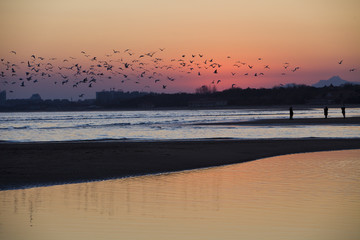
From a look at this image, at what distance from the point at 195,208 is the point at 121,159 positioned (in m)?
11.7

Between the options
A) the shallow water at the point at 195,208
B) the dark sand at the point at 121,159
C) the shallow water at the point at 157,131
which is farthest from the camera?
the shallow water at the point at 157,131

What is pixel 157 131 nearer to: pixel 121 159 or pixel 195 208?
pixel 121 159

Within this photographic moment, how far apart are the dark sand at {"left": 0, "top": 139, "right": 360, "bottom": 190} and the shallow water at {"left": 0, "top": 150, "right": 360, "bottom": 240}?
175cm

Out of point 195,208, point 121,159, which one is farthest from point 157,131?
point 195,208

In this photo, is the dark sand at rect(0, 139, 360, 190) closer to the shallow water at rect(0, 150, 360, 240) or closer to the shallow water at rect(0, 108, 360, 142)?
the shallow water at rect(0, 150, 360, 240)

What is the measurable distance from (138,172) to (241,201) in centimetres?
706

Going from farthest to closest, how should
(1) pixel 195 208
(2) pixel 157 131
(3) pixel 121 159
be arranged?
(2) pixel 157 131
(3) pixel 121 159
(1) pixel 195 208

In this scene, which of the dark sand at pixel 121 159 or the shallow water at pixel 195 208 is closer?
the shallow water at pixel 195 208

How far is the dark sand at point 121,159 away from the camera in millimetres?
18578

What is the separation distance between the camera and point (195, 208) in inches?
498

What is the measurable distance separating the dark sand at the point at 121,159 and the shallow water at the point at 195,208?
69.0 inches

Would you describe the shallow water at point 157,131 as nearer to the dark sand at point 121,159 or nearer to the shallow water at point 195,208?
the dark sand at point 121,159

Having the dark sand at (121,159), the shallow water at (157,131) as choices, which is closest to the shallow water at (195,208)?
the dark sand at (121,159)

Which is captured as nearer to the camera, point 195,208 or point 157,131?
point 195,208
